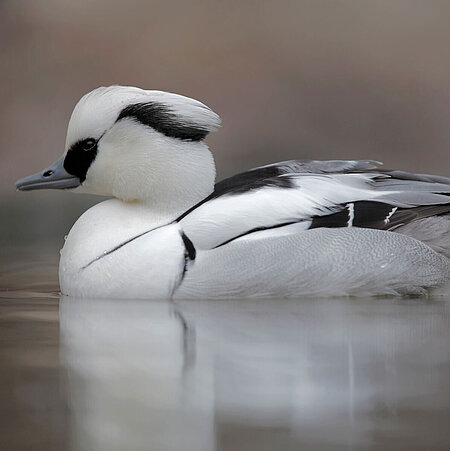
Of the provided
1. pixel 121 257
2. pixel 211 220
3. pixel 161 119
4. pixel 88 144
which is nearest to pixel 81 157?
pixel 88 144

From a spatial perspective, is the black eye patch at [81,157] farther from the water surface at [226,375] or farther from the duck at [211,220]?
the water surface at [226,375]

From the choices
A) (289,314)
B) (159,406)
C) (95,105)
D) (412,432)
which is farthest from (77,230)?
(412,432)

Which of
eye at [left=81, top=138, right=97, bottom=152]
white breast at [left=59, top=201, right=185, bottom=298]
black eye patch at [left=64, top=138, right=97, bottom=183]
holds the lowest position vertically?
white breast at [left=59, top=201, right=185, bottom=298]

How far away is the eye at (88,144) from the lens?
477 cm

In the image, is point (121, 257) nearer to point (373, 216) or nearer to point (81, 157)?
point (81, 157)

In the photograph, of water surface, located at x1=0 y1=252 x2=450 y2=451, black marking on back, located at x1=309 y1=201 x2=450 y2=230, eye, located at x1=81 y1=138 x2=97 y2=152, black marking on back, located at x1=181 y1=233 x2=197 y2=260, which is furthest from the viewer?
eye, located at x1=81 y1=138 x2=97 y2=152

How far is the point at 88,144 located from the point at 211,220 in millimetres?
740

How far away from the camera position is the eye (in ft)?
15.7

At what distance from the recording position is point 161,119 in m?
4.68

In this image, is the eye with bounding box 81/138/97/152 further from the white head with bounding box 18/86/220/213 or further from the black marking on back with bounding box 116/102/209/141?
the black marking on back with bounding box 116/102/209/141

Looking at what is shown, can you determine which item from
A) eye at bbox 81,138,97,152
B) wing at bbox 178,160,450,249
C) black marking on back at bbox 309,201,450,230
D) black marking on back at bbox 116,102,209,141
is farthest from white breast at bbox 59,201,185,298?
black marking on back at bbox 309,201,450,230

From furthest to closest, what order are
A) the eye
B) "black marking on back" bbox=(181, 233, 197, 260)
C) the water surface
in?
the eye
"black marking on back" bbox=(181, 233, 197, 260)
the water surface

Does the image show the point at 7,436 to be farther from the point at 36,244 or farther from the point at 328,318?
the point at 36,244

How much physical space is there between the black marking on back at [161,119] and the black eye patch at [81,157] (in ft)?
0.69
